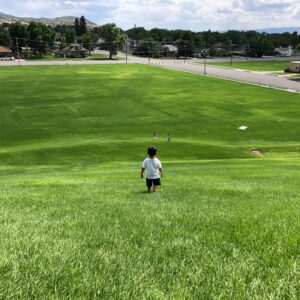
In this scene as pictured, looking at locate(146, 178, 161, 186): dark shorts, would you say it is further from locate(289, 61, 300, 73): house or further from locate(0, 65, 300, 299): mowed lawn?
locate(289, 61, 300, 73): house

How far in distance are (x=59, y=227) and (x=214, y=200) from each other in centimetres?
623

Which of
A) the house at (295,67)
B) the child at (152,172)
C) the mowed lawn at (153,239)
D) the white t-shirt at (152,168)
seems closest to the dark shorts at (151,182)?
the child at (152,172)

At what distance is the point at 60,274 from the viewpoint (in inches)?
205

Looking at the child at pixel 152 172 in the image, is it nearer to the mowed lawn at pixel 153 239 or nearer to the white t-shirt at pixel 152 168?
the white t-shirt at pixel 152 168

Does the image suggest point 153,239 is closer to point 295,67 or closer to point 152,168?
point 152,168

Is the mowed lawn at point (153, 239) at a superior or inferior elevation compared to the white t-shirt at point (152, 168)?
superior

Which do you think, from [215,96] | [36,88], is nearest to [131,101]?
[215,96]

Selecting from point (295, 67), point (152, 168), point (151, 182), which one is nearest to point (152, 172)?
point (152, 168)

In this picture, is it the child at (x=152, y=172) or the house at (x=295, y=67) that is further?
the house at (x=295, y=67)

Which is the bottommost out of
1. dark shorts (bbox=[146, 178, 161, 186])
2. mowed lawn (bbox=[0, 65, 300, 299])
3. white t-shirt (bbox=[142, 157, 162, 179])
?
dark shorts (bbox=[146, 178, 161, 186])

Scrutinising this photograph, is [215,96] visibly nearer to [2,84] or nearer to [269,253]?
[2,84]

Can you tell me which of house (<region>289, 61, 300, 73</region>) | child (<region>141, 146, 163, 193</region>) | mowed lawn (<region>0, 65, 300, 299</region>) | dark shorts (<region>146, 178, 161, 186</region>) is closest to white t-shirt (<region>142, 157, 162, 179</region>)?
child (<region>141, 146, 163, 193</region>)

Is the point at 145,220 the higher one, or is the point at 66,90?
the point at 145,220

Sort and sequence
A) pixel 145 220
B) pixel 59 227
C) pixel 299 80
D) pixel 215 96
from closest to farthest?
pixel 59 227 → pixel 145 220 → pixel 215 96 → pixel 299 80
